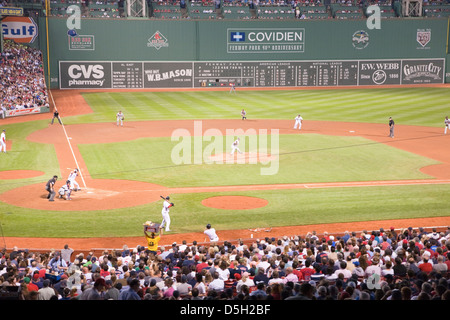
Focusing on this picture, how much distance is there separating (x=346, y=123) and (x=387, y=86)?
1012 inches

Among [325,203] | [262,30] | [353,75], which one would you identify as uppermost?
[262,30]

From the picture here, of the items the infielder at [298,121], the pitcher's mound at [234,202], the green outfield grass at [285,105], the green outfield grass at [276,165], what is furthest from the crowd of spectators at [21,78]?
the pitcher's mound at [234,202]

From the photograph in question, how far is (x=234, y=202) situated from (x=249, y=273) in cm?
1215

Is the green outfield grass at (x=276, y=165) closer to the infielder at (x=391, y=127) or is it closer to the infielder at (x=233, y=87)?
the infielder at (x=391, y=127)

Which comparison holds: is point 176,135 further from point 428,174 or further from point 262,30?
point 262,30

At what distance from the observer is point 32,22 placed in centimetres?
6322

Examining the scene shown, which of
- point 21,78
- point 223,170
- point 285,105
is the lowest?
point 223,170

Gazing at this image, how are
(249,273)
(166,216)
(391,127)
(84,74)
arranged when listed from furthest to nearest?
1. (84,74)
2. (391,127)
3. (166,216)
4. (249,273)

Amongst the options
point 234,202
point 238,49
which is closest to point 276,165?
point 234,202

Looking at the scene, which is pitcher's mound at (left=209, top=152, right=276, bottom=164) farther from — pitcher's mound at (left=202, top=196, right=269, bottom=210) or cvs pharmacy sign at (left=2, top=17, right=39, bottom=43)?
cvs pharmacy sign at (left=2, top=17, right=39, bottom=43)

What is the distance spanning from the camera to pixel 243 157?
33.4m

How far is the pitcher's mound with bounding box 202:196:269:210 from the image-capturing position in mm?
23844

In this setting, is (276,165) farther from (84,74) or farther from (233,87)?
(84,74)

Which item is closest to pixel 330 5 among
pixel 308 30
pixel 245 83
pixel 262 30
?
pixel 308 30
